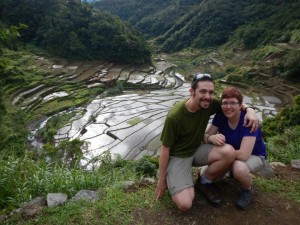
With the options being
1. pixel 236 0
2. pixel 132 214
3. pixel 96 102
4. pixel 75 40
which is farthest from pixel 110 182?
pixel 236 0

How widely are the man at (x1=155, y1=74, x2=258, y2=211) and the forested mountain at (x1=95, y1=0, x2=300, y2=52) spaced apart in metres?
28.7

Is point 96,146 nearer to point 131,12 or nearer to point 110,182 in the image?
point 110,182

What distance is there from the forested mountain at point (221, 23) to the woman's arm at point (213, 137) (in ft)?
93.4

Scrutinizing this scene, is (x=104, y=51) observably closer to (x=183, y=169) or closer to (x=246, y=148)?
(x=183, y=169)

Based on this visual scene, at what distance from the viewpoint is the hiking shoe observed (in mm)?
3043

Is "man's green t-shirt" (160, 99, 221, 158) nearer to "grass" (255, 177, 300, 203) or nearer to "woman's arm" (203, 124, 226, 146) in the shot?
"woman's arm" (203, 124, 226, 146)

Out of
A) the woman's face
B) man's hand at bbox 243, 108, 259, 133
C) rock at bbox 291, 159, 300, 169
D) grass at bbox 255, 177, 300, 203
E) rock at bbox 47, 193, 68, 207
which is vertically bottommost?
rock at bbox 291, 159, 300, 169

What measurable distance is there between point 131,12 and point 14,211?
66.3 metres

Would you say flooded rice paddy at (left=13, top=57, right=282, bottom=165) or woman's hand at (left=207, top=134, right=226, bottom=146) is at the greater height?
woman's hand at (left=207, top=134, right=226, bottom=146)

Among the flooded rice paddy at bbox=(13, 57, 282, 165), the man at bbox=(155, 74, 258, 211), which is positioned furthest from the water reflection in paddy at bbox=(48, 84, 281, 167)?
the man at bbox=(155, 74, 258, 211)

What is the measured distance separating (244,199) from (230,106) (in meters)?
1.02

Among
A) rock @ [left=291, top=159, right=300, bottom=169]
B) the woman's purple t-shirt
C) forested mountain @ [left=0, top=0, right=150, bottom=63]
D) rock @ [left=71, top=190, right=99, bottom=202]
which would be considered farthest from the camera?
forested mountain @ [left=0, top=0, right=150, bottom=63]

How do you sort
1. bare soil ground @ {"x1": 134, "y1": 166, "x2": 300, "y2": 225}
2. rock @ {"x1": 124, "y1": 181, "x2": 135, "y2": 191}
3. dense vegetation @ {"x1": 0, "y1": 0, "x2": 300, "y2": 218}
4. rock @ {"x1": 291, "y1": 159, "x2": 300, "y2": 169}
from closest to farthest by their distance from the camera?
bare soil ground @ {"x1": 134, "y1": 166, "x2": 300, "y2": 225}
rock @ {"x1": 124, "y1": 181, "x2": 135, "y2": 191}
dense vegetation @ {"x1": 0, "y1": 0, "x2": 300, "y2": 218}
rock @ {"x1": 291, "y1": 159, "x2": 300, "y2": 169}

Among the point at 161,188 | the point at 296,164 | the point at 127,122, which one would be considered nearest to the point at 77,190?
the point at 161,188
